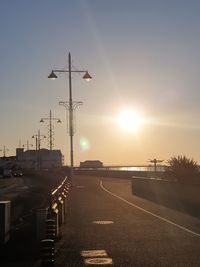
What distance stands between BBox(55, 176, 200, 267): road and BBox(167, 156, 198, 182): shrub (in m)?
8.66

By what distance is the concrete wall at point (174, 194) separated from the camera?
1049 inches

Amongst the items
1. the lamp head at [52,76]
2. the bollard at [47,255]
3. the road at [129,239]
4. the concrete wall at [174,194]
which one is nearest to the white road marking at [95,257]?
the road at [129,239]

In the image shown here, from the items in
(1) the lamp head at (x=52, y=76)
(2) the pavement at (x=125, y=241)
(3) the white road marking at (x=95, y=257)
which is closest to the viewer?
(3) the white road marking at (x=95, y=257)

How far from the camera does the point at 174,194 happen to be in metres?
Answer: 31.6

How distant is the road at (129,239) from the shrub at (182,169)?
866 centimetres

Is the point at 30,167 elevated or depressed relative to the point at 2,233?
elevated

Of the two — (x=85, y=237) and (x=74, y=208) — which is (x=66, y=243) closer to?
(x=85, y=237)

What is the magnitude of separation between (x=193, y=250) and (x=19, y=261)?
393cm

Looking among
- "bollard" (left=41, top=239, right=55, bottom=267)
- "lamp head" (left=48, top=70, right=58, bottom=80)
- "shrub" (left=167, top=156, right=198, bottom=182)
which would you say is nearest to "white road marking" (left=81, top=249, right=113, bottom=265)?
"bollard" (left=41, top=239, right=55, bottom=267)

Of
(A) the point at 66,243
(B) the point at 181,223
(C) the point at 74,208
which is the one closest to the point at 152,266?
(A) the point at 66,243

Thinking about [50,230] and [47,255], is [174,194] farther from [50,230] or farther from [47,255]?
[47,255]

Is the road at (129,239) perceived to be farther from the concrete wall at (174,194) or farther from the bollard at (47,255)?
the concrete wall at (174,194)

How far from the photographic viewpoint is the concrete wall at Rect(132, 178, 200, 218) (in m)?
26.6

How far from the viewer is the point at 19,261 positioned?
40.3 ft
